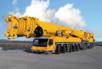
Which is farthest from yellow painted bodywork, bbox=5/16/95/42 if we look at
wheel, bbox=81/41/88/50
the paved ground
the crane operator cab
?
wheel, bbox=81/41/88/50

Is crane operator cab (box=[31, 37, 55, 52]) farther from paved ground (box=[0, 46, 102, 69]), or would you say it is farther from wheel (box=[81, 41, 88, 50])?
wheel (box=[81, 41, 88, 50])

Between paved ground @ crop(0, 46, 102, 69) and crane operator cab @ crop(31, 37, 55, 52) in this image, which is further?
crane operator cab @ crop(31, 37, 55, 52)

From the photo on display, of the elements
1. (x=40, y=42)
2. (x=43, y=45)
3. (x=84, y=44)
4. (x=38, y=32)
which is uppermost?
(x=38, y=32)

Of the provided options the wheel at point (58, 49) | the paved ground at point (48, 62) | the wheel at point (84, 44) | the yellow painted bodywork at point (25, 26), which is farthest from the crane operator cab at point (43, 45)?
the wheel at point (84, 44)

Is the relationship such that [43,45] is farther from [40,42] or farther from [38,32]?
[38,32]

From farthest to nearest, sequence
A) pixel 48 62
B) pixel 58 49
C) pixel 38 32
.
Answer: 1. pixel 58 49
2. pixel 38 32
3. pixel 48 62

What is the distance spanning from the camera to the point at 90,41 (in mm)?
52438

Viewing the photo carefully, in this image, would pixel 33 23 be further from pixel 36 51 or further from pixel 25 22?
pixel 36 51

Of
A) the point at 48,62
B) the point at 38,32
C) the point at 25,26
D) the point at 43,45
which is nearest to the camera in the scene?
the point at 48,62

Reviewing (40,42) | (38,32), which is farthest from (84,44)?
(38,32)

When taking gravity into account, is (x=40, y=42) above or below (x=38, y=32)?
below

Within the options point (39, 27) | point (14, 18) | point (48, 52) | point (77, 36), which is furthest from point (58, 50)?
point (77, 36)

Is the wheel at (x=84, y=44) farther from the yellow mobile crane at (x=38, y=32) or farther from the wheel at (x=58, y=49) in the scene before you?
the wheel at (x=58, y=49)

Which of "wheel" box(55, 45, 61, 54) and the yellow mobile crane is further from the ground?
the yellow mobile crane
